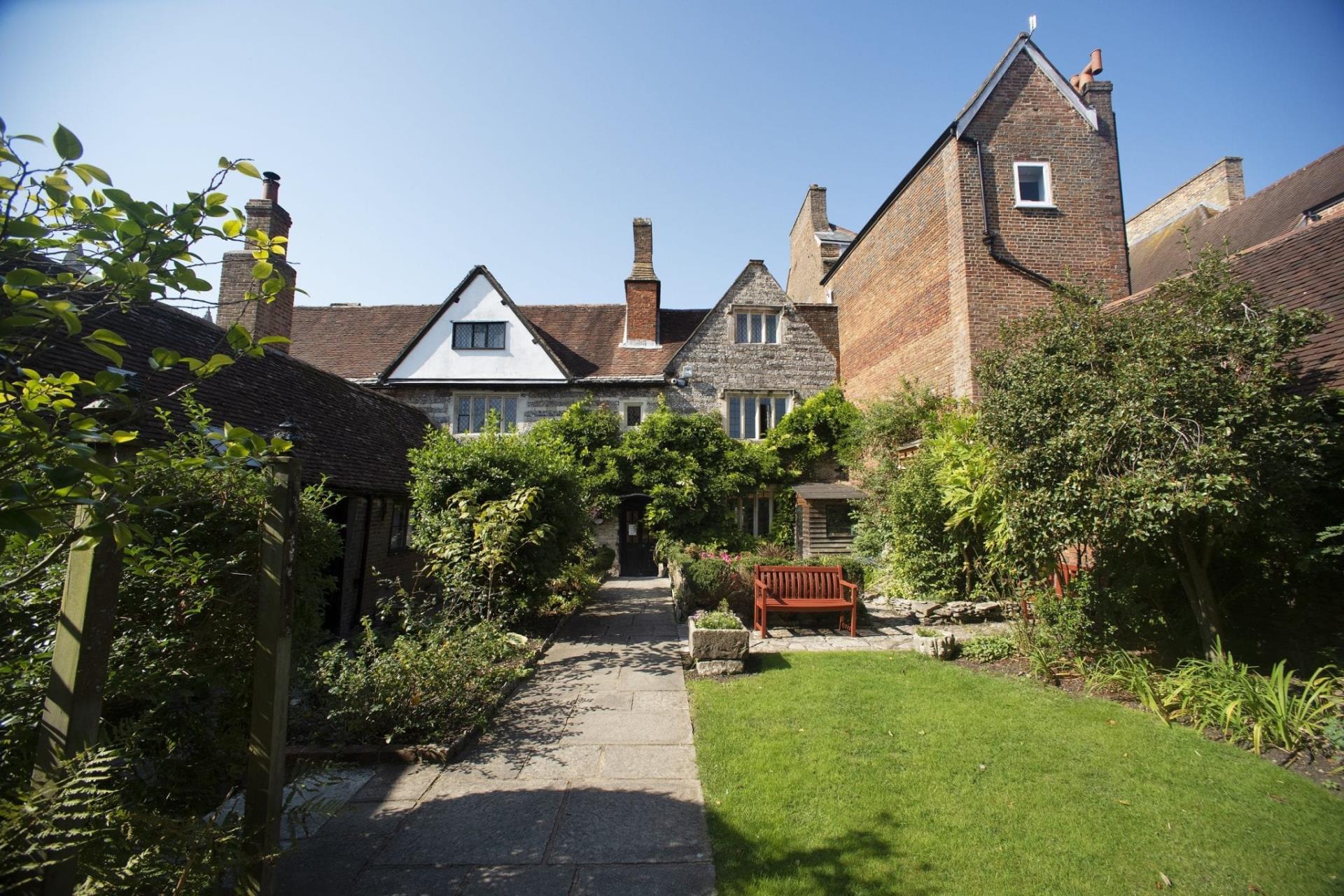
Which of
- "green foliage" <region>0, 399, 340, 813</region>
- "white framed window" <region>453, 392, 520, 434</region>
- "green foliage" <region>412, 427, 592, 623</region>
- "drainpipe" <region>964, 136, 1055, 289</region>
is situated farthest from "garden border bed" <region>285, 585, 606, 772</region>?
"white framed window" <region>453, 392, 520, 434</region>

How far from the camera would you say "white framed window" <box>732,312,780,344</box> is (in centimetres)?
2056

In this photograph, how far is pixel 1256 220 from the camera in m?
19.6

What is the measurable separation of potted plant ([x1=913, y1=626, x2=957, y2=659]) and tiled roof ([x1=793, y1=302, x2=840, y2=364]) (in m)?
13.6

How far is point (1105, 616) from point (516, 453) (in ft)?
27.9

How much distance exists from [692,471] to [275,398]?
10.9 metres

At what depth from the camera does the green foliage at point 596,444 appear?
18094mm

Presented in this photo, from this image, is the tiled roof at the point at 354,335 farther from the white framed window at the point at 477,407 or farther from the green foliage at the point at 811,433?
the green foliage at the point at 811,433

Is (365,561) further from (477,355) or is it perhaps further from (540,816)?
(477,355)

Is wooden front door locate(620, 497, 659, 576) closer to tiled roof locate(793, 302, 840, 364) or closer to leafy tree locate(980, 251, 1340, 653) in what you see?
tiled roof locate(793, 302, 840, 364)

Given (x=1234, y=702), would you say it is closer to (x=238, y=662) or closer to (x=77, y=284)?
(x=238, y=662)

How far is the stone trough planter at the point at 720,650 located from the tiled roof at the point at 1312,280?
6.81 metres

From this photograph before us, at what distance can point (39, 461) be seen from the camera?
1.97 metres

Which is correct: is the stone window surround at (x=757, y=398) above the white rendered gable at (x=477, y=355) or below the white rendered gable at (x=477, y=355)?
below

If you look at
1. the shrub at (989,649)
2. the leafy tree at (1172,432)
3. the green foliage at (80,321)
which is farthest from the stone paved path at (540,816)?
the leafy tree at (1172,432)
